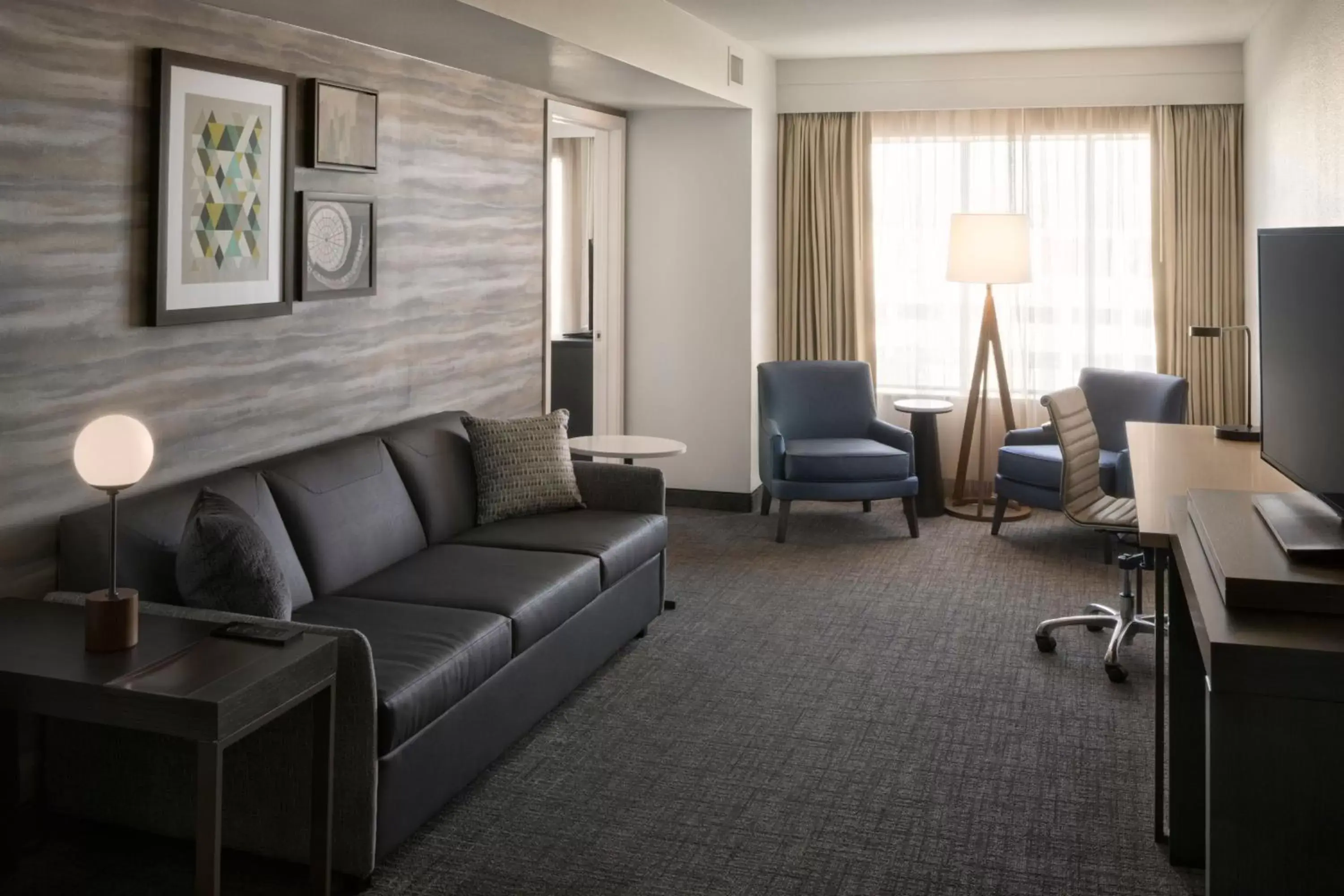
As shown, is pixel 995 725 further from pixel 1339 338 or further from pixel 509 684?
pixel 1339 338

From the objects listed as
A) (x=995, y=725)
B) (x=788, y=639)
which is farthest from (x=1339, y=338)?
(x=788, y=639)

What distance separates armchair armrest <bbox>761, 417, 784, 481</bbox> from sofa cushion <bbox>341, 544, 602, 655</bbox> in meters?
2.41

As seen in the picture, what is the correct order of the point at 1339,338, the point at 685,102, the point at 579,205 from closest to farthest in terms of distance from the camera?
the point at 1339,338
the point at 685,102
the point at 579,205

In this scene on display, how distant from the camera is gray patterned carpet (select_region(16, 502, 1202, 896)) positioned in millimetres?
2943

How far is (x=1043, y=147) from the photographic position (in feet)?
23.8

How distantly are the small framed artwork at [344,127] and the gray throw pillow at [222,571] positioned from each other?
5.51 feet

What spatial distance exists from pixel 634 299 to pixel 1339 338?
524cm

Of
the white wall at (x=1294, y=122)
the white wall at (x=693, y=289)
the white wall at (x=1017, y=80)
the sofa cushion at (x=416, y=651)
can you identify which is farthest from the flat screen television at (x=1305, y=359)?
the white wall at (x=1017, y=80)

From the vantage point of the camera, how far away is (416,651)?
3.23 m

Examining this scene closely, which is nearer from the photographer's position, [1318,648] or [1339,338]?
[1318,648]

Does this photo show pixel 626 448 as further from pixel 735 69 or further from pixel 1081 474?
pixel 735 69

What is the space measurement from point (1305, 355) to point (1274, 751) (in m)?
0.92

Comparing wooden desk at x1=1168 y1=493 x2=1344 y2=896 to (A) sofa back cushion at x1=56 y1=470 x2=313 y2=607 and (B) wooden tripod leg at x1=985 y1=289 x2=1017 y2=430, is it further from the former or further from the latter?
(B) wooden tripod leg at x1=985 y1=289 x2=1017 y2=430

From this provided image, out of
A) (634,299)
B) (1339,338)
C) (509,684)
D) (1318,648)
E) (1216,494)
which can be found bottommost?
(509,684)
